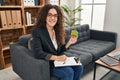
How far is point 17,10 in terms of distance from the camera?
2693 mm

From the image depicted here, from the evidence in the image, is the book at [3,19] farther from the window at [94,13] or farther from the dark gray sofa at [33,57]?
the window at [94,13]

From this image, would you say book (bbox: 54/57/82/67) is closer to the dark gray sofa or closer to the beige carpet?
the dark gray sofa

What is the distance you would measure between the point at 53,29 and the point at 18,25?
4.04 feet

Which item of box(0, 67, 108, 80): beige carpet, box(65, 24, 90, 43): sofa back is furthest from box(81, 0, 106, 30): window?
box(0, 67, 108, 80): beige carpet

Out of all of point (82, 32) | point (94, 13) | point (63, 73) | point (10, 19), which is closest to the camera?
point (63, 73)

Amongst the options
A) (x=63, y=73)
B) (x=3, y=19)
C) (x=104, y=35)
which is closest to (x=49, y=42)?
(x=63, y=73)

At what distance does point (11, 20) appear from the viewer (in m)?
2.63

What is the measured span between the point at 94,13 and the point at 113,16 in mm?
830

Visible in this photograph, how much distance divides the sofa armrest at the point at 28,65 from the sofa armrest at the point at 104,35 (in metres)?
2.02

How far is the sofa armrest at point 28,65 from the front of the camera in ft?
5.21

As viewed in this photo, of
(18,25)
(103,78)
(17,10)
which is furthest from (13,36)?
(103,78)

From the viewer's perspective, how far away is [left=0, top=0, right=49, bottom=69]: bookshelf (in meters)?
2.56

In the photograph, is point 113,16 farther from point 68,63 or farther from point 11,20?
point 11,20

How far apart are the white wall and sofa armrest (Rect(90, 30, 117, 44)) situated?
303 mm
